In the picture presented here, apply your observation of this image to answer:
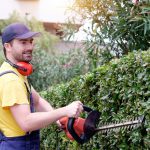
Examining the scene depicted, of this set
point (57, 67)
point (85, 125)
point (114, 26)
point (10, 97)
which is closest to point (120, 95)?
point (85, 125)

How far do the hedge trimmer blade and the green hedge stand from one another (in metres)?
0.04

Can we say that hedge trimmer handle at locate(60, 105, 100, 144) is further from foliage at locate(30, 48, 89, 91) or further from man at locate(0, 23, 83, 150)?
foliage at locate(30, 48, 89, 91)

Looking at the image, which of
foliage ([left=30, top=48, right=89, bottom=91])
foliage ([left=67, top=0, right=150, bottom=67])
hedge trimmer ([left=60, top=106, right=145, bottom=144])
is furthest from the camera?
foliage ([left=30, top=48, right=89, bottom=91])

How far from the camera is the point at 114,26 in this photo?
19.7 ft

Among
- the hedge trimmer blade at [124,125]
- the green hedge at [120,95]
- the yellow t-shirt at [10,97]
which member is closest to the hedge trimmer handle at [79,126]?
the hedge trimmer blade at [124,125]

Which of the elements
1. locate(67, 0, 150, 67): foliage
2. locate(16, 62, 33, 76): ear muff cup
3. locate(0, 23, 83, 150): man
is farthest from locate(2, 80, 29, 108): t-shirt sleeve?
locate(67, 0, 150, 67): foliage

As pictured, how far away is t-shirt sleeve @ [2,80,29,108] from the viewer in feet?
11.3

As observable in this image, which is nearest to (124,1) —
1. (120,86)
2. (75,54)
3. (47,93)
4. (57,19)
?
(47,93)

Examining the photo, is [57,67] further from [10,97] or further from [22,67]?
[10,97]

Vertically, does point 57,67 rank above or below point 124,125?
below

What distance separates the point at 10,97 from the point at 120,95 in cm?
98

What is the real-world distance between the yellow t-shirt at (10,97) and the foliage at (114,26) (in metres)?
2.13

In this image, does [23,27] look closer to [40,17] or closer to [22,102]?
[22,102]

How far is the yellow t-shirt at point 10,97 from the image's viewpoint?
11.4 feet
